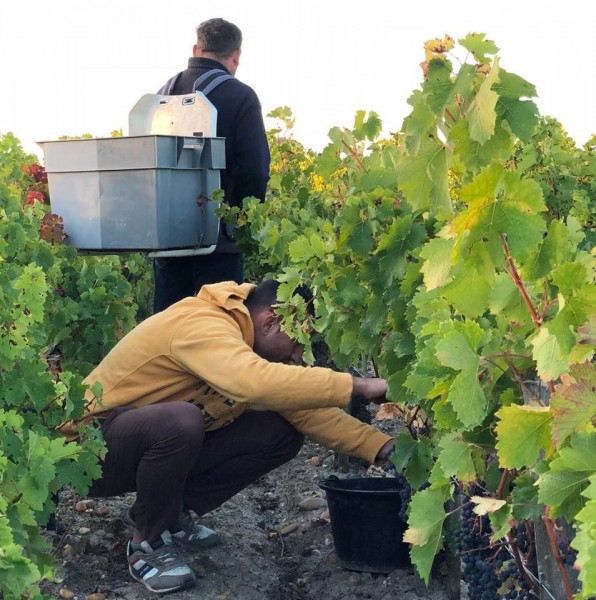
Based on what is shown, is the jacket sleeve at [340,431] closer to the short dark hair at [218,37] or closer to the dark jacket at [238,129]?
the dark jacket at [238,129]

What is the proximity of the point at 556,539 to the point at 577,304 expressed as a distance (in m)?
0.65

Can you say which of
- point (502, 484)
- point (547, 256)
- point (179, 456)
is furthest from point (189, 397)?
point (547, 256)

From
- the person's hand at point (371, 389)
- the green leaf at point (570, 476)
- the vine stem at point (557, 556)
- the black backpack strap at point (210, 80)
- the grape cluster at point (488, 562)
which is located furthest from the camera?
the black backpack strap at point (210, 80)

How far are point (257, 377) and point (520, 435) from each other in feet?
6.47

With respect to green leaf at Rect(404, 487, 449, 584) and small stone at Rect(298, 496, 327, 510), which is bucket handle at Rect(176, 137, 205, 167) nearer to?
small stone at Rect(298, 496, 327, 510)

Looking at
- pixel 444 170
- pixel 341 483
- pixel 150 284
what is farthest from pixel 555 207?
pixel 444 170

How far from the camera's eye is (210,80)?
603 cm

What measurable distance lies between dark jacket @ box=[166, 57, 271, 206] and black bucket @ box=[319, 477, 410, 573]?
94.0 inches

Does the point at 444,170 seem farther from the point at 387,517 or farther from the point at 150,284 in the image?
the point at 150,284

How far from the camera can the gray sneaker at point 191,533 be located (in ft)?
15.1

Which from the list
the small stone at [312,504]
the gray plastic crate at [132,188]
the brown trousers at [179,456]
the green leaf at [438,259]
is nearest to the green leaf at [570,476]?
the green leaf at [438,259]

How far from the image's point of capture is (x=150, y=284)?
7.79 m

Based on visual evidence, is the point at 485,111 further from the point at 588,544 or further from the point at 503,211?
the point at 588,544

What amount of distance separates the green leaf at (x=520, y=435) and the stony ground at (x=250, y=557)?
2029 mm
